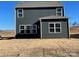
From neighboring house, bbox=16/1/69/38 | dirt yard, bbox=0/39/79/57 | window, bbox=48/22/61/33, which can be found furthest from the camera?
neighboring house, bbox=16/1/69/38

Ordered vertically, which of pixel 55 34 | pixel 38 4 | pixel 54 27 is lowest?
pixel 55 34

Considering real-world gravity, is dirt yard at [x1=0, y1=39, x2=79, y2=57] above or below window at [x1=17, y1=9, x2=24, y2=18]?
below

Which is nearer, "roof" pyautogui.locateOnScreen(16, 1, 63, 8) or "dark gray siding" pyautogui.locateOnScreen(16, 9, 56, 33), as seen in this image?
"dark gray siding" pyautogui.locateOnScreen(16, 9, 56, 33)

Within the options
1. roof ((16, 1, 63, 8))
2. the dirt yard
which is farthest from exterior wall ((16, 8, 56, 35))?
the dirt yard

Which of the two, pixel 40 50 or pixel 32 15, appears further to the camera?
pixel 32 15

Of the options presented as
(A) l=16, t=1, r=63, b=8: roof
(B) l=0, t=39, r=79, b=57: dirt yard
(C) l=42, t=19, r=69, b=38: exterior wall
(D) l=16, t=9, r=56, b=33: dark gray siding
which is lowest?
(B) l=0, t=39, r=79, b=57: dirt yard

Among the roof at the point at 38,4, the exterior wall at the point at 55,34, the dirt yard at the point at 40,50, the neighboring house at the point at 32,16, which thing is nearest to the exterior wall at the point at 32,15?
the neighboring house at the point at 32,16

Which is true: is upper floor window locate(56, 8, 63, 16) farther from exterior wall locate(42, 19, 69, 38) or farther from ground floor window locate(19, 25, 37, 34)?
ground floor window locate(19, 25, 37, 34)

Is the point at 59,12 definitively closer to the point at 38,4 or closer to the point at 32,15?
the point at 38,4

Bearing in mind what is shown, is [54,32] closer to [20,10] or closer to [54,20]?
[54,20]

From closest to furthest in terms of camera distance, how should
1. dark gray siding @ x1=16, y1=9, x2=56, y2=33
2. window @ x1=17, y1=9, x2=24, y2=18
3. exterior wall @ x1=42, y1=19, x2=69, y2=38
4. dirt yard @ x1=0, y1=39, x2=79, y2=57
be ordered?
dirt yard @ x1=0, y1=39, x2=79, y2=57
exterior wall @ x1=42, y1=19, x2=69, y2=38
dark gray siding @ x1=16, y1=9, x2=56, y2=33
window @ x1=17, y1=9, x2=24, y2=18

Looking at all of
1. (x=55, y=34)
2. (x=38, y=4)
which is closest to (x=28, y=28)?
(x=38, y=4)

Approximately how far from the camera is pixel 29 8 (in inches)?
1251

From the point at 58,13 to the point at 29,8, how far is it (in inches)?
184
